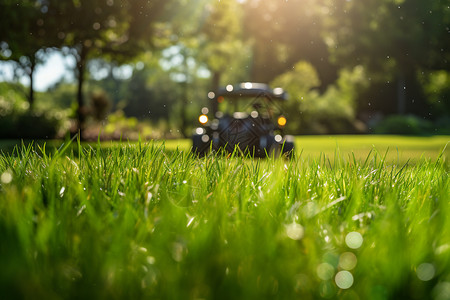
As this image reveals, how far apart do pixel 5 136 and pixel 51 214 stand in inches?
841

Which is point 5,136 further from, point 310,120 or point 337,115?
point 337,115

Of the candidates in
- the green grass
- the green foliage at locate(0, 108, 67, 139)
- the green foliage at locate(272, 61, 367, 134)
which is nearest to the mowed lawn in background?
the green grass

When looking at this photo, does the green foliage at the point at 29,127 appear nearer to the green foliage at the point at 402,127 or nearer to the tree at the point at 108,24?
the tree at the point at 108,24

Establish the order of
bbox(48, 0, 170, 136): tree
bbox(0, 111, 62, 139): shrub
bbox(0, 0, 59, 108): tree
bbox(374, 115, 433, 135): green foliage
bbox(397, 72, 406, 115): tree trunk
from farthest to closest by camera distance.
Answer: bbox(397, 72, 406, 115): tree trunk → bbox(374, 115, 433, 135): green foliage → bbox(0, 111, 62, 139): shrub → bbox(48, 0, 170, 136): tree → bbox(0, 0, 59, 108): tree

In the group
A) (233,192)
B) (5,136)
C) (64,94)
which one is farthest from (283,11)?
(64,94)

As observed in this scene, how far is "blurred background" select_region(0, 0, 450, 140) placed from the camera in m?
17.5

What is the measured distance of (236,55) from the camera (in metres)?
40.0

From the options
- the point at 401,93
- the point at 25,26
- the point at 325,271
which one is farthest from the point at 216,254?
the point at 401,93

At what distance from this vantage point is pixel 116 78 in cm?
8081

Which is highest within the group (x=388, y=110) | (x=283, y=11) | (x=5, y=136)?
(x=283, y=11)

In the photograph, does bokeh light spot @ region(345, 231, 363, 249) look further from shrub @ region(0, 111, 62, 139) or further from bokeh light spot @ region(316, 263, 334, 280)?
shrub @ region(0, 111, 62, 139)

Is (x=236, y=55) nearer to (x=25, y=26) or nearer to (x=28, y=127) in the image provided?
(x=28, y=127)

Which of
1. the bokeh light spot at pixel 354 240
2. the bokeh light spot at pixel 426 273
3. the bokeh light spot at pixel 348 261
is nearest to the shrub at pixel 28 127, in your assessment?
the bokeh light spot at pixel 354 240

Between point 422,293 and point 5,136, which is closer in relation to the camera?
point 422,293
